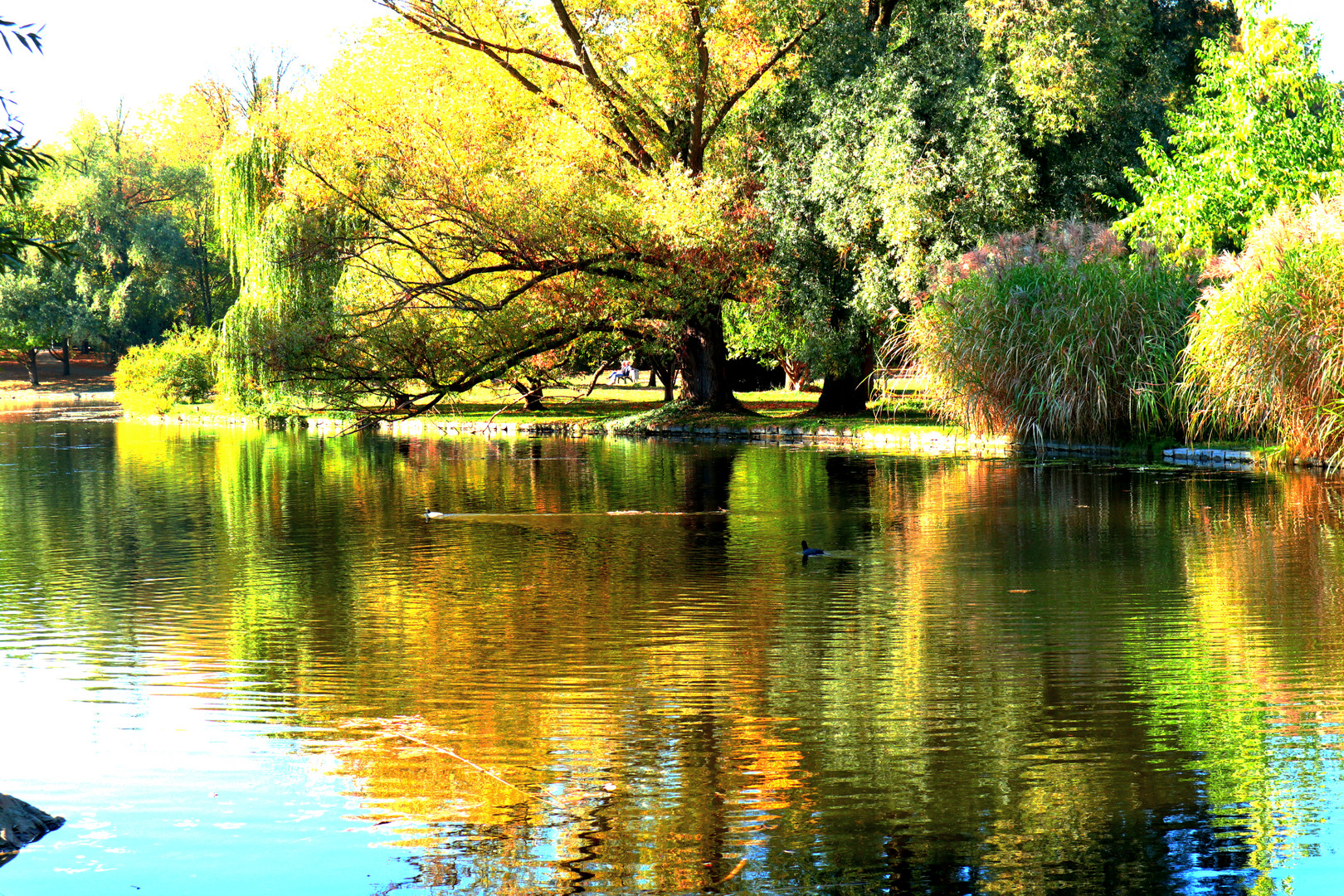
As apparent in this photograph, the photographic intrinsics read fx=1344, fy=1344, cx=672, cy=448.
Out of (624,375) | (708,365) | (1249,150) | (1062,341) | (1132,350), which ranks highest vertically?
(1249,150)

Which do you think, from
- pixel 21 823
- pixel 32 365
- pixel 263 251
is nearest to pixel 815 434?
pixel 263 251

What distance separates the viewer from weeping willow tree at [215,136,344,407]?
30.3 m

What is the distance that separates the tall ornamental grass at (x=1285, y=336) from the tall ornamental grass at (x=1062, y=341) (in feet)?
4.99

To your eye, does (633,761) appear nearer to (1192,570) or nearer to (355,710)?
(355,710)

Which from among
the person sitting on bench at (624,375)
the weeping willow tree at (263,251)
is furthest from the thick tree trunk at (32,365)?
the weeping willow tree at (263,251)

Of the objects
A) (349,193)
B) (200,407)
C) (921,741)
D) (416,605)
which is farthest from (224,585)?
(200,407)

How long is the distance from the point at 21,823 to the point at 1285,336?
16.1m

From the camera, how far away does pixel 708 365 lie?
31.6 metres

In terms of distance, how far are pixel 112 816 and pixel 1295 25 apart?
78.4 feet

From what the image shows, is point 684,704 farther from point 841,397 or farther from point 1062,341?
point 841,397

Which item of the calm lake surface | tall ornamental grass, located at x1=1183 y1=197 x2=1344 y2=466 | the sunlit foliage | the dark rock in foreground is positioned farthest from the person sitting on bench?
the dark rock in foreground

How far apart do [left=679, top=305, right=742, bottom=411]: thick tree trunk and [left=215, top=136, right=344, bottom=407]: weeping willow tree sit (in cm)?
827

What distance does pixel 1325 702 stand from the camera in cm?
616

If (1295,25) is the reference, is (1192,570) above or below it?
below
